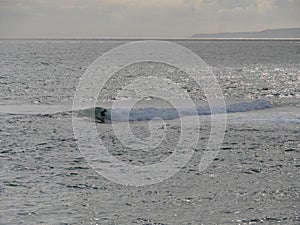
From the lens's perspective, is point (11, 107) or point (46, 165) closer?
point (46, 165)

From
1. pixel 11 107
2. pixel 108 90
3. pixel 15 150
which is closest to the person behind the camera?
pixel 15 150

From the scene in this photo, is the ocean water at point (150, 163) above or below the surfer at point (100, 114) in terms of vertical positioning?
below

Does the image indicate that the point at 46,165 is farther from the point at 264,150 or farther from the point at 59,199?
the point at 264,150

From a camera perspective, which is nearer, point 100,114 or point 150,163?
point 150,163

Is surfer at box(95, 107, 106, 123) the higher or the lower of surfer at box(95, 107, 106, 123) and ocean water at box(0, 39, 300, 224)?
the higher

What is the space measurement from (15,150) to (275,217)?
11.9m

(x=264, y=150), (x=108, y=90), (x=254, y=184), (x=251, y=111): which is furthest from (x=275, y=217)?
(x=108, y=90)

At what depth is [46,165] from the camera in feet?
65.0

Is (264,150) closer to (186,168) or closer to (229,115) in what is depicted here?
(186,168)

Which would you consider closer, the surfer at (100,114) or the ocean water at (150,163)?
the ocean water at (150,163)

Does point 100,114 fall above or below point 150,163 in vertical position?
above

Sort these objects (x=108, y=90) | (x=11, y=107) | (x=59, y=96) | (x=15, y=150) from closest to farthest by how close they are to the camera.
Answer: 1. (x=15, y=150)
2. (x=11, y=107)
3. (x=59, y=96)
4. (x=108, y=90)

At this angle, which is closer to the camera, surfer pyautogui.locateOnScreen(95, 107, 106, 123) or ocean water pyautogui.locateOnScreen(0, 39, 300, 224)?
ocean water pyautogui.locateOnScreen(0, 39, 300, 224)

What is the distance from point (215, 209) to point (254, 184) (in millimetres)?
3054
